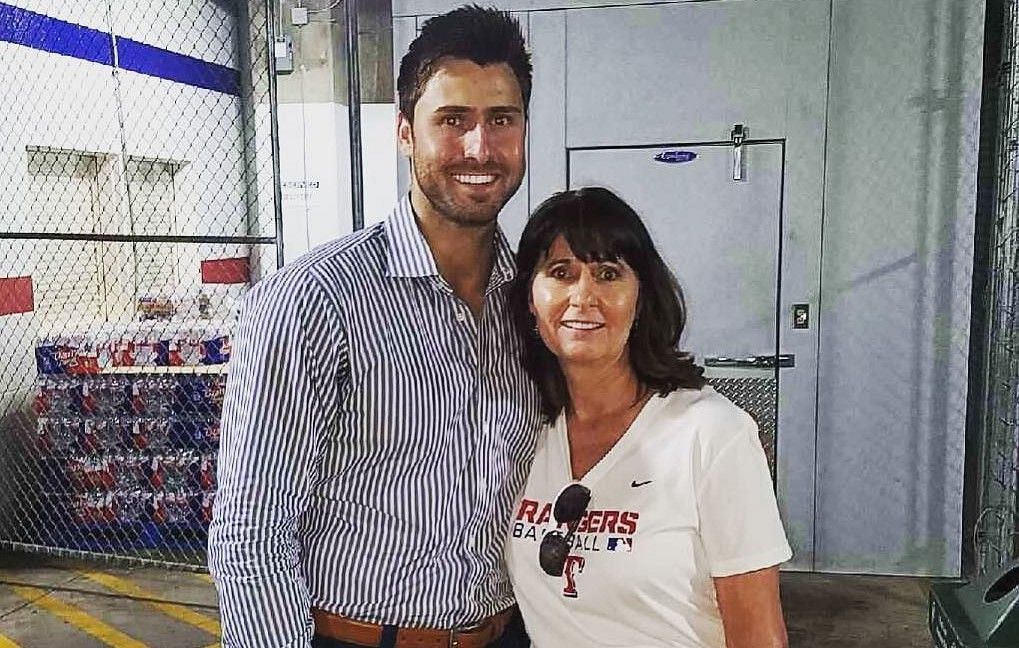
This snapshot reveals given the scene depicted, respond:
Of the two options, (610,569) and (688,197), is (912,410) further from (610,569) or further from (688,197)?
(610,569)

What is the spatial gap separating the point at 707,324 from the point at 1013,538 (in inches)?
58.8

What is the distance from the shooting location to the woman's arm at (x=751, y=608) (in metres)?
1.38

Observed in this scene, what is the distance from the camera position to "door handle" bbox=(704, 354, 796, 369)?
4.22 meters

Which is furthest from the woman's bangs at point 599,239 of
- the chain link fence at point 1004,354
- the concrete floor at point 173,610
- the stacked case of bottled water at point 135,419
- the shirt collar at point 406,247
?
the stacked case of bottled water at point 135,419

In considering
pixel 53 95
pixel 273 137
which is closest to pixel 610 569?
pixel 273 137

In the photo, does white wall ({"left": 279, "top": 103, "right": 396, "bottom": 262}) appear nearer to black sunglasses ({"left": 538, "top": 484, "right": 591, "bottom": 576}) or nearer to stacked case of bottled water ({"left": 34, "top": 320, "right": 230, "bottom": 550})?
stacked case of bottled water ({"left": 34, "top": 320, "right": 230, "bottom": 550})

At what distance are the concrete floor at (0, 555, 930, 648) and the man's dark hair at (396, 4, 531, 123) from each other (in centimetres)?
302

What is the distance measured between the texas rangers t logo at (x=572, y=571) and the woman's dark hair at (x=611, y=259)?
0.26 m

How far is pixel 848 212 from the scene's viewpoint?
412 cm

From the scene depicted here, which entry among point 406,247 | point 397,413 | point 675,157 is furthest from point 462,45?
point 675,157

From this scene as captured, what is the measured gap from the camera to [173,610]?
4.16 m

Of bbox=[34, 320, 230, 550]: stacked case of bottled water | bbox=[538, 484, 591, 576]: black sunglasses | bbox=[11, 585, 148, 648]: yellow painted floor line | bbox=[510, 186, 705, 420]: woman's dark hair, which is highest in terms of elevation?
bbox=[510, 186, 705, 420]: woman's dark hair

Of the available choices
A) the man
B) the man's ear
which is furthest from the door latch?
the man's ear

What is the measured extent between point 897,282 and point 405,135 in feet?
10.5
